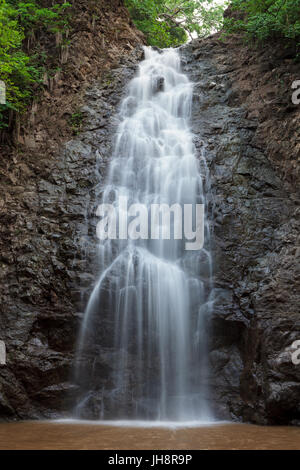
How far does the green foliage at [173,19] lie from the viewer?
15883 millimetres

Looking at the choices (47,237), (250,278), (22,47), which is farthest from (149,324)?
(22,47)

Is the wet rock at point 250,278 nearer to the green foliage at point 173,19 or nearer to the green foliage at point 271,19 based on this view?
the green foliage at point 271,19

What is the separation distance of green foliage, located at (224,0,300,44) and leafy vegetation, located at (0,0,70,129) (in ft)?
17.5

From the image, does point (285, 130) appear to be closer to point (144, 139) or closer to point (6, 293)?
point (144, 139)

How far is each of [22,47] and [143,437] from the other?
11.1 m

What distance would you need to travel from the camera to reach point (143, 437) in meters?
4.76

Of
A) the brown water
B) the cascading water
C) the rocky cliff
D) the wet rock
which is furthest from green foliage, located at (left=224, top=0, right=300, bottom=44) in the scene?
the brown water

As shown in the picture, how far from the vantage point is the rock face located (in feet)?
20.7

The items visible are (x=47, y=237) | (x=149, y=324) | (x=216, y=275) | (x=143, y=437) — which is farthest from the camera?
(x=47, y=237)

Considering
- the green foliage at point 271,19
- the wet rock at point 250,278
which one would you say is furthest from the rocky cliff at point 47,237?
the green foliage at point 271,19

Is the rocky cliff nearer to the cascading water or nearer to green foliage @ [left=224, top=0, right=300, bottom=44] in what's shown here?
the cascading water

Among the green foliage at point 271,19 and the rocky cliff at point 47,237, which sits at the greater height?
the green foliage at point 271,19

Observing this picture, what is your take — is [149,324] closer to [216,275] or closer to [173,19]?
[216,275]

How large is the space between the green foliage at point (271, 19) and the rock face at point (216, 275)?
233 centimetres
